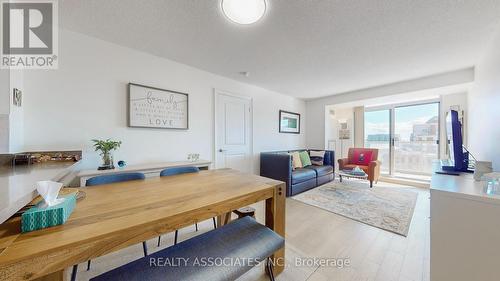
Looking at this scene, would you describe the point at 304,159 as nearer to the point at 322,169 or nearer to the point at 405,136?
the point at 322,169

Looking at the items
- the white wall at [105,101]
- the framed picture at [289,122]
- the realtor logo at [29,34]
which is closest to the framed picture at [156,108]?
the white wall at [105,101]

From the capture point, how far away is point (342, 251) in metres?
1.73

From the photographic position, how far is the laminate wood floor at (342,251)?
1.44 m

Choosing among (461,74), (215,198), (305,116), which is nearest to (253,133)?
(305,116)

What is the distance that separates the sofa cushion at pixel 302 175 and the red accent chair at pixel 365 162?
3.84 ft

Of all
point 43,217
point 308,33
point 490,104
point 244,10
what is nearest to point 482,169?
point 490,104

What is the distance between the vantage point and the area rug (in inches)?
91.0

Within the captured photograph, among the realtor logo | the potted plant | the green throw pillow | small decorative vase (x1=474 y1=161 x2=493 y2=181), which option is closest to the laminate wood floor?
small decorative vase (x1=474 y1=161 x2=493 y2=181)

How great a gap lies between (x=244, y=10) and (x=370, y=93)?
144 inches

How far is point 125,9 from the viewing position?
165 cm

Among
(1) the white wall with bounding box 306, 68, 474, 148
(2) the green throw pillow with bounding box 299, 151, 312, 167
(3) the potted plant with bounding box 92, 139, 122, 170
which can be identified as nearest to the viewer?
(3) the potted plant with bounding box 92, 139, 122, 170

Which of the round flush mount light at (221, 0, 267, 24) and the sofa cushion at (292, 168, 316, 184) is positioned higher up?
the round flush mount light at (221, 0, 267, 24)

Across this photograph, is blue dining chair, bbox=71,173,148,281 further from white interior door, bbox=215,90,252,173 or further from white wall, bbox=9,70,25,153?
white interior door, bbox=215,90,252,173

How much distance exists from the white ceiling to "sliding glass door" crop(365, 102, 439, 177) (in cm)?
171
